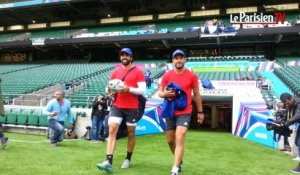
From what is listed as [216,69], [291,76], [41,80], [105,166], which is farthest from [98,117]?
[216,69]

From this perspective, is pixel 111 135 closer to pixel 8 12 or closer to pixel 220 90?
pixel 220 90

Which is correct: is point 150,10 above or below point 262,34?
above

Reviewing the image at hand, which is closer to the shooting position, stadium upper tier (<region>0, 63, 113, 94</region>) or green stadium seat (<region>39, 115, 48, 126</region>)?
green stadium seat (<region>39, 115, 48, 126</region>)

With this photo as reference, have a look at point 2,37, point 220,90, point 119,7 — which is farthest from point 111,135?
point 2,37

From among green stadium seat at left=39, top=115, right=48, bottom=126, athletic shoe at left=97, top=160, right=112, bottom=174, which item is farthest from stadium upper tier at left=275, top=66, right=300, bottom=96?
athletic shoe at left=97, top=160, right=112, bottom=174

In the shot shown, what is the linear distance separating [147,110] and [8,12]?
32.5m

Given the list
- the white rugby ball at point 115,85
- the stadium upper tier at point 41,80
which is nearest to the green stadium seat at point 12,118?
the stadium upper tier at point 41,80

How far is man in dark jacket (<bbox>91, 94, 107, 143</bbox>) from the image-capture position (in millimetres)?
9820

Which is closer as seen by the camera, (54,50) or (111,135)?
(111,135)

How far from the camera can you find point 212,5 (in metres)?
32.4

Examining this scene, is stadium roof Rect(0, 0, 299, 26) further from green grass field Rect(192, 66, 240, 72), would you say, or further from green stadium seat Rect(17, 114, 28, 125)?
green stadium seat Rect(17, 114, 28, 125)

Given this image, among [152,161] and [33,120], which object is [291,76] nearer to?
[33,120]

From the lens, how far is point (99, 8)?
36.3 meters

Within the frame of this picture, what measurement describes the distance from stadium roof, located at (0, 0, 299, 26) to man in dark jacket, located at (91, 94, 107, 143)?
24.4 m
